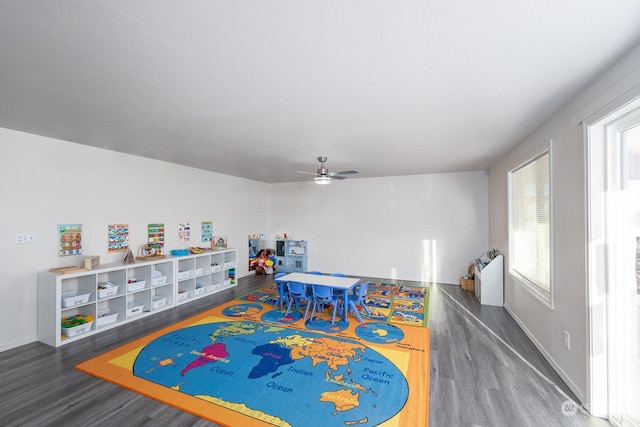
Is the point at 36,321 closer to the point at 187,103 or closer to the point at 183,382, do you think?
the point at 183,382

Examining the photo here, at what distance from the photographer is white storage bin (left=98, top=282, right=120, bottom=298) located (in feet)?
12.1

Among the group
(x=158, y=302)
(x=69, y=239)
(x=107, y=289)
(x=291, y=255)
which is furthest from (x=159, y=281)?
(x=291, y=255)

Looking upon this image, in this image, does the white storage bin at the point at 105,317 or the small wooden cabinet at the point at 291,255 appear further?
the small wooden cabinet at the point at 291,255

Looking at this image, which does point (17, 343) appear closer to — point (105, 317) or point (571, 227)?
point (105, 317)

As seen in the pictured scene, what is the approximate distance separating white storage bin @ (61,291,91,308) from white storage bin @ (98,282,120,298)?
0.13m

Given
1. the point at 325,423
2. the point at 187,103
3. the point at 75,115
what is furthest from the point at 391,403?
the point at 75,115

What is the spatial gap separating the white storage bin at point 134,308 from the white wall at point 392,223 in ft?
13.4

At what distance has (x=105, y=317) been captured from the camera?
3.71 m

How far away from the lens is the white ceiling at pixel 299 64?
1.33 meters

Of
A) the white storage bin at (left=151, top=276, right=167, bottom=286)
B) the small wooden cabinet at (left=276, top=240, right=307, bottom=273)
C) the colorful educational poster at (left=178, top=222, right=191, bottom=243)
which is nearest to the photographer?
the white storage bin at (left=151, top=276, right=167, bottom=286)

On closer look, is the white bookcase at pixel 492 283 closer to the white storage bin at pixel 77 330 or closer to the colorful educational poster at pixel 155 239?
the colorful educational poster at pixel 155 239

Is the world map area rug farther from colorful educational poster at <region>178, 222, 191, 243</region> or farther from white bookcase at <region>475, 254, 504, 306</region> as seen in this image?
colorful educational poster at <region>178, 222, 191, 243</region>

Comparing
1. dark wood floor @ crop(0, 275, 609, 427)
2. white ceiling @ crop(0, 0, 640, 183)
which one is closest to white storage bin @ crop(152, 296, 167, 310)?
dark wood floor @ crop(0, 275, 609, 427)

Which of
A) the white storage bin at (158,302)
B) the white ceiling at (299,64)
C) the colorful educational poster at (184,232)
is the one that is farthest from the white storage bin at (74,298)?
the white ceiling at (299,64)
